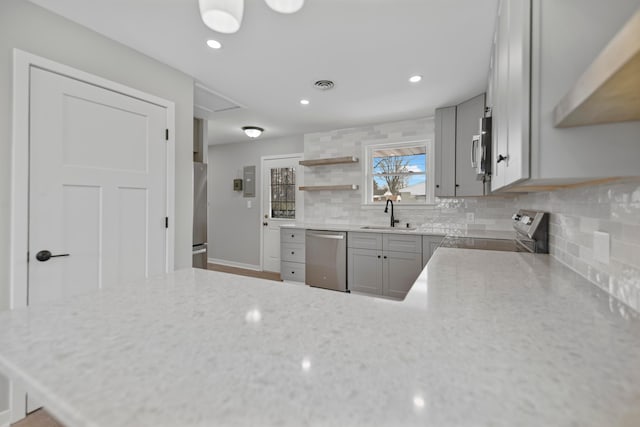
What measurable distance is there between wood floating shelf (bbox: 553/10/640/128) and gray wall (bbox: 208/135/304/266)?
4480 millimetres

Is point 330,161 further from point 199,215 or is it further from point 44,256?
point 44,256

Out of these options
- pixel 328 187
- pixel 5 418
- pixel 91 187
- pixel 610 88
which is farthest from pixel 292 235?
pixel 610 88

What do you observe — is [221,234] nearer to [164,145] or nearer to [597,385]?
[164,145]

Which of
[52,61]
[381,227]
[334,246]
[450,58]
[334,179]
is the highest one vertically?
[450,58]

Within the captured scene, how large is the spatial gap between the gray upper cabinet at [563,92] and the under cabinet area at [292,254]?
3424 millimetres

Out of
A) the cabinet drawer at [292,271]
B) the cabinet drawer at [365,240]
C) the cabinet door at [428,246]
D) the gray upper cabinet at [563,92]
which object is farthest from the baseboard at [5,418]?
the cabinet door at [428,246]

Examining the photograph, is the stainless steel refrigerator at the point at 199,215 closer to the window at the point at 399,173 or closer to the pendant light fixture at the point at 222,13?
the pendant light fixture at the point at 222,13

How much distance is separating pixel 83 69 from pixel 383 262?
3235 millimetres

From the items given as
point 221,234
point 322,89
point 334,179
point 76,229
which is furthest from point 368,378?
point 221,234

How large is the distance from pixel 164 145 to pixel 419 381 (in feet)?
8.41

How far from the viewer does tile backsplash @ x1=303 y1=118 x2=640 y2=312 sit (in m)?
0.87

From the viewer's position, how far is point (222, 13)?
1162mm

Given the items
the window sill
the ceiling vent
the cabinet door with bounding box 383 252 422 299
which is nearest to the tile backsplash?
the window sill

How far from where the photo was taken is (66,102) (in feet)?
5.95
